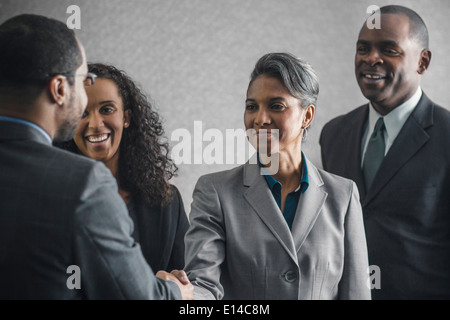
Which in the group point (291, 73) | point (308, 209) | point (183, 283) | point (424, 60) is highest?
point (424, 60)

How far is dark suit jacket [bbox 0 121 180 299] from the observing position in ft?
3.59

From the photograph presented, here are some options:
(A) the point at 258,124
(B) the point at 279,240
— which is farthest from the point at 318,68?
(B) the point at 279,240

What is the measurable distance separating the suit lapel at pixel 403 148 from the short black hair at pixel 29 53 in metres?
1.26

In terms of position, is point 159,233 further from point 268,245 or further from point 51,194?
point 51,194

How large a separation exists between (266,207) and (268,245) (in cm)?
12

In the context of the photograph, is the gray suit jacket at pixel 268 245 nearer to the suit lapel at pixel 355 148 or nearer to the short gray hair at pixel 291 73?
the short gray hair at pixel 291 73

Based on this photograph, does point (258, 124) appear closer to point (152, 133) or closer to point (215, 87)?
point (152, 133)

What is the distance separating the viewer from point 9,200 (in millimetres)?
1101

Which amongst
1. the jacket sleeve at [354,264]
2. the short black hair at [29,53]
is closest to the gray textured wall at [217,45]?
the jacket sleeve at [354,264]

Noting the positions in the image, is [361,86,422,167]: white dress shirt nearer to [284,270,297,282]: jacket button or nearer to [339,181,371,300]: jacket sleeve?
[339,181,371,300]: jacket sleeve

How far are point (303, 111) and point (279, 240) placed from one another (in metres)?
0.44

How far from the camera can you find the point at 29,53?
119cm

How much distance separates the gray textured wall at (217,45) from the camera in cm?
248

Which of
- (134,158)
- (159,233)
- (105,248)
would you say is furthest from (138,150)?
(105,248)
